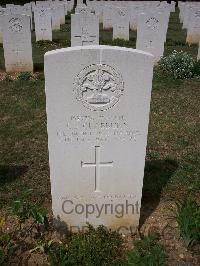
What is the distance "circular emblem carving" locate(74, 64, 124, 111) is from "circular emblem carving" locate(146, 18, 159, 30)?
7.75 meters

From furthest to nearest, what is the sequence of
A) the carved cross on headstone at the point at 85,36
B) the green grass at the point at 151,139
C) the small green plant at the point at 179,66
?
1. the carved cross on headstone at the point at 85,36
2. the small green plant at the point at 179,66
3. the green grass at the point at 151,139

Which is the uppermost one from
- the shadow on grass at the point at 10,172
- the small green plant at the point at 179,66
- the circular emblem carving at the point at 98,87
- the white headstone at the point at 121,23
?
the circular emblem carving at the point at 98,87

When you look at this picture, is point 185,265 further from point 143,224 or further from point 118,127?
point 118,127

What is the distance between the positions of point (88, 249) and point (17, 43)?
731 cm

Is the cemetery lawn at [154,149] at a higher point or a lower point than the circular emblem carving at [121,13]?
lower

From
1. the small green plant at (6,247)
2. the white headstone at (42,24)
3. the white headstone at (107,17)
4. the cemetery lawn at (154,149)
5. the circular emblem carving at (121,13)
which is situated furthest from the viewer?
the white headstone at (107,17)

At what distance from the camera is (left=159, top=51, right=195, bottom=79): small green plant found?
964 cm

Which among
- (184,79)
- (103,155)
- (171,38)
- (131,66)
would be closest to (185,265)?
(103,155)

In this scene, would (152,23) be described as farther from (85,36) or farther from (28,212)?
(28,212)

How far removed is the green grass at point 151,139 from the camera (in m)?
5.12

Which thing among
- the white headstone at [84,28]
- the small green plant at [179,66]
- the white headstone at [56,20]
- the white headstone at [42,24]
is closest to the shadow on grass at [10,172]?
the small green plant at [179,66]

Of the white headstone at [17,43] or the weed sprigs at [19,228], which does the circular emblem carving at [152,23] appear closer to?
the white headstone at [17,43]

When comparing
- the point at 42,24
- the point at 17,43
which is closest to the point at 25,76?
the point at 17,43

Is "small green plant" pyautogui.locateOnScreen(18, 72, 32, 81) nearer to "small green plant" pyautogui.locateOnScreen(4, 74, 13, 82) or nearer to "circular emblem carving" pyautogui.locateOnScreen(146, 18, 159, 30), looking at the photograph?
"small green plant" pyautogui.locateOnScreen(4, 74, 13, 82)
